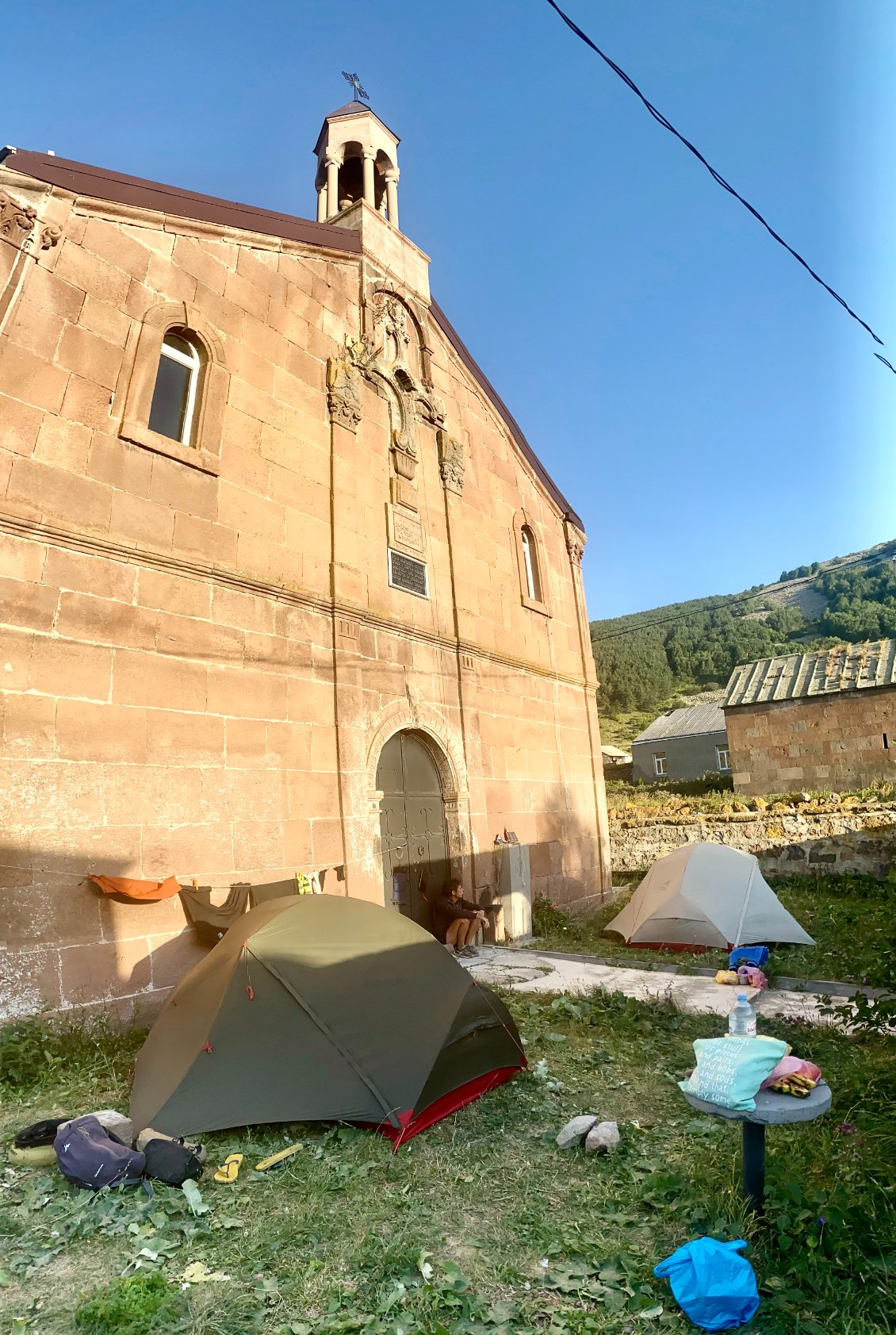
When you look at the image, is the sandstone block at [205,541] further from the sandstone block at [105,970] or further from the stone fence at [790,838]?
the stone fence at [790,838]

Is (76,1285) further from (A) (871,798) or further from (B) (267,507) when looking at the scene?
(A) (871,798)

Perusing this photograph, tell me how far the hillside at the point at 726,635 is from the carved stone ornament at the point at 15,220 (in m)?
65.8

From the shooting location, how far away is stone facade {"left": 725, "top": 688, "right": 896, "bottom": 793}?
1959 cm

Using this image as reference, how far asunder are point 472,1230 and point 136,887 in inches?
175

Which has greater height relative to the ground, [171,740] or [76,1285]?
[171,740]

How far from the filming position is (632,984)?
8.45 metres

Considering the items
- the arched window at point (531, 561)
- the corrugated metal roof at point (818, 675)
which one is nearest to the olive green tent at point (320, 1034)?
the arched window at point (531, 561)

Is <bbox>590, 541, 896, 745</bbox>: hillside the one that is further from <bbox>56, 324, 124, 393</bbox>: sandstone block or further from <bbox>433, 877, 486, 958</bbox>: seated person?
<bbox>56, 324, 124, 393</bbox>: sandstone block

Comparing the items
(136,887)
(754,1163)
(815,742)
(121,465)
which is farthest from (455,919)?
(815,742)

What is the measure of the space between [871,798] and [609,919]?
6917mm

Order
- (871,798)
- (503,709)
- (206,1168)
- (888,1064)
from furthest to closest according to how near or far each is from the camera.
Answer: (871,798)
(503,709)
(888,1064)
(206,1168)

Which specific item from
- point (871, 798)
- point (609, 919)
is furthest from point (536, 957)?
point (871, 798)

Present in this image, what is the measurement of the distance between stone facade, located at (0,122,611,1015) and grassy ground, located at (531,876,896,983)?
1.02 meters

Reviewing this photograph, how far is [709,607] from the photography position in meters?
115
